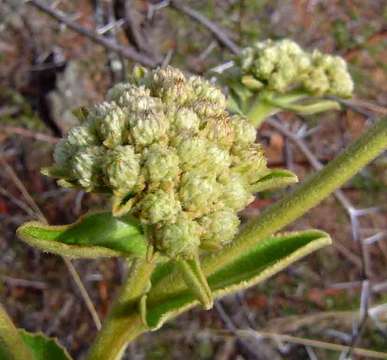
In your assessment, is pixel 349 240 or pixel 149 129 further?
pixel 349 240

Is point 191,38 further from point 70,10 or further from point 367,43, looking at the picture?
point 367,43

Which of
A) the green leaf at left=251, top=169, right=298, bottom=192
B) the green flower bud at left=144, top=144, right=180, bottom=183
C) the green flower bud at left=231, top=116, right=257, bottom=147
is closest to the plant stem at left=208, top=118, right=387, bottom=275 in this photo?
the green leaf at left=251, top=169, right=298, bottom=192

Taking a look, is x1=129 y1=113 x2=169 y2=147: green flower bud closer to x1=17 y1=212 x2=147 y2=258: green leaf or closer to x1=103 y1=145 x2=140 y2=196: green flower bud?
x1=103 y1=145 x2=140 y2=196: green flower bud

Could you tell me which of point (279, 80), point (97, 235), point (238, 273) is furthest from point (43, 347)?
point (279, 80)

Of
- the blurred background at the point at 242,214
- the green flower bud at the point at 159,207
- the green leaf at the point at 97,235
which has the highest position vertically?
the green flower bud at the point at 159,207


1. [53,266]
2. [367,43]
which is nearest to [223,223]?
[53,266]

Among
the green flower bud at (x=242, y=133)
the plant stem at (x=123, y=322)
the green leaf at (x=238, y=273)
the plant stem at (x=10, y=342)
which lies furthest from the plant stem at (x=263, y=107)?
the plant stem at (x=10, y=342)

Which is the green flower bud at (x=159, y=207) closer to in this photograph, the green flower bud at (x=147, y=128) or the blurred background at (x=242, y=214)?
the green flower bud at (x=147, y=128)
